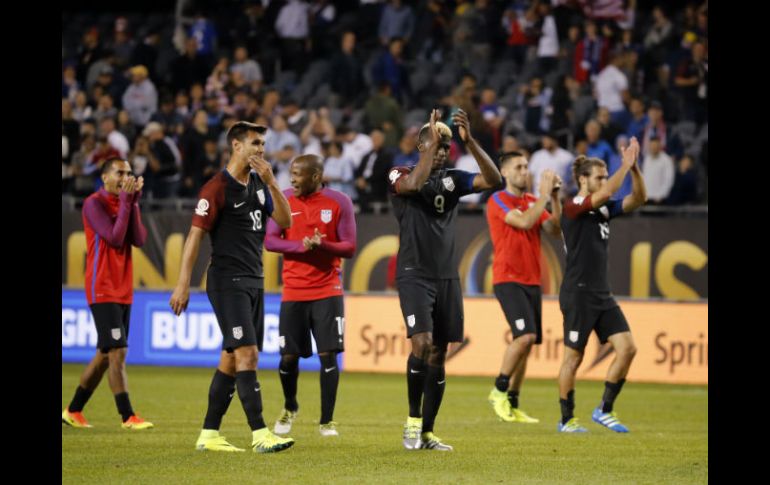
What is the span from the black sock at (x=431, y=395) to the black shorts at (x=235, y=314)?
133cm

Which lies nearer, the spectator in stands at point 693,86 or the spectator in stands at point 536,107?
the spectator in stands at point 693,86

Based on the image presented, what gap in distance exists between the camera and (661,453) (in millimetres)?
9977

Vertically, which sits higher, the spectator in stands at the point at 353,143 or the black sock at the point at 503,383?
the spectator in stands at the point at 353,143

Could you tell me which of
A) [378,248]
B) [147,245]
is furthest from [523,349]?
[147,245]

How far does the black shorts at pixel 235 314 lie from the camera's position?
9258 millimetres

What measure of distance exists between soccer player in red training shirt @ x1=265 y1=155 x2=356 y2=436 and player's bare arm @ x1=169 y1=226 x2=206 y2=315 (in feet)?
5.78


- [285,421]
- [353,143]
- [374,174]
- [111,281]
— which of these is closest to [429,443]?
[285,421]

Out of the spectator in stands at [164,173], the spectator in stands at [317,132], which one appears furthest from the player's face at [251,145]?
the spectator in stands at [164,173]

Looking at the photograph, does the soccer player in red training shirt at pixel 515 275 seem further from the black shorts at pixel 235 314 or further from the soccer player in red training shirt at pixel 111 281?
the black shorts at pixel 235 314

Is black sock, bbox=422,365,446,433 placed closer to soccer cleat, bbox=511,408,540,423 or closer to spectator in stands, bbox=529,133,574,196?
soccer cleat, bbox=511,408,540,423

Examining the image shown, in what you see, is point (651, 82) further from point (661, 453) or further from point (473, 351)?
point (661, 453)

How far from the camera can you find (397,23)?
945 inches

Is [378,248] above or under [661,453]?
above

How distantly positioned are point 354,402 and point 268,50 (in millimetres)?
12472
